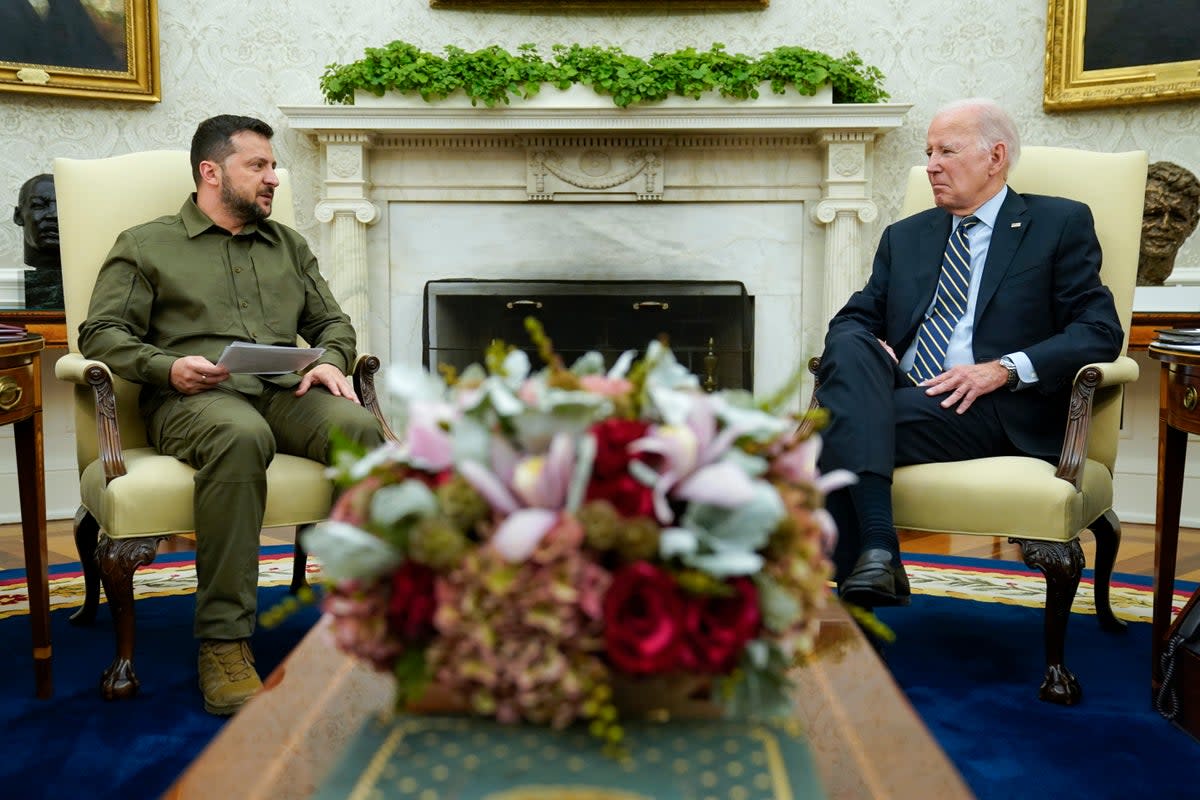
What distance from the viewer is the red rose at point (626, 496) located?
938 mm

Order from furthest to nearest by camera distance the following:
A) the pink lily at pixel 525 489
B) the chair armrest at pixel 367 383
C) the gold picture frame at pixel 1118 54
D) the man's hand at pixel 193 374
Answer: the gold picture frame at pixel 1118 54, the chair armrest at pixel 367 383, the man's hand at pixel 193 374, the pink lily at pixel 525 489

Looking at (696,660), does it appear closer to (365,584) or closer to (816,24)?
(365,584)

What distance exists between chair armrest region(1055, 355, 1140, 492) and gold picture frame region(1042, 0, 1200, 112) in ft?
7.89

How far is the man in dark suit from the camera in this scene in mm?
2350

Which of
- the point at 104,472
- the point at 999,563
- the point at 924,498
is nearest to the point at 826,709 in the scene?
the point at 924,498

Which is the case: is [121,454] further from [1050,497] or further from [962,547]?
[962,547]

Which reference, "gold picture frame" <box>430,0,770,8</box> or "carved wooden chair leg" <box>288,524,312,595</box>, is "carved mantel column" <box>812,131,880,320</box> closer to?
"gold picture frame" <box>430,0,770,8</box>

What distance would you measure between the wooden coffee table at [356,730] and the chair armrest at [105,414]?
44.3 inches

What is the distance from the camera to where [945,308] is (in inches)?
108

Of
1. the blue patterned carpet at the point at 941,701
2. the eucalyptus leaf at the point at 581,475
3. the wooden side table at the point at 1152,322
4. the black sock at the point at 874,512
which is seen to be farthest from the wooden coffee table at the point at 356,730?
the wooden side table at the point at 1152,322

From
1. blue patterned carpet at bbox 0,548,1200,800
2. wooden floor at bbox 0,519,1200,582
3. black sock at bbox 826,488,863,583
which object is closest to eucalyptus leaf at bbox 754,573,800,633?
blue patterned carpet at bbox 0,548,1200,800

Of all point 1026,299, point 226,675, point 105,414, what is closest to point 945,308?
point 1026,299

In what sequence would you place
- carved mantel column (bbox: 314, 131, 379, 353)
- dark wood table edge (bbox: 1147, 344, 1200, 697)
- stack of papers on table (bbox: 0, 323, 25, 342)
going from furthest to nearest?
carved mantel column (bbox: 314, 131, 379, 353)
dark wood table edge (bbox: 1147, 344, 1200, 697)
stack of papers on table (bbox: 0, 323, 25, 342)

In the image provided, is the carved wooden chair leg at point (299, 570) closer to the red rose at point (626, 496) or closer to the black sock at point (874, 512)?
the black sock at point (874, 512)
